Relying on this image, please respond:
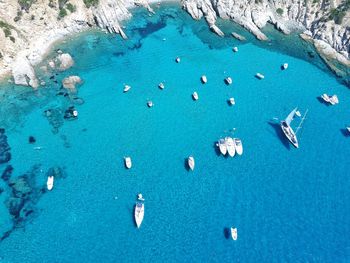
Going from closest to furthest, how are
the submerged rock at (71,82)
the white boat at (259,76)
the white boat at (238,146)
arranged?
the white boat at (238,146), the submerged rock at (71,82), the white boat at (259,76)

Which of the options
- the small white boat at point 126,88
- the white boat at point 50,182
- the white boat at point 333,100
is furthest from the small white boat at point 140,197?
the white boat at point 333,100

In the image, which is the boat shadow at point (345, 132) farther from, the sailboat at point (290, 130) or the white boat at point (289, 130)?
the white boat at point (289, 130)

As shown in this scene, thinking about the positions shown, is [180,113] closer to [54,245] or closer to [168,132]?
[168,132]

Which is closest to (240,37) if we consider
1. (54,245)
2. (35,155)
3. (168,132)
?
(168,132)

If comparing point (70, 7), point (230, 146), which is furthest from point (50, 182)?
point (70, 7)

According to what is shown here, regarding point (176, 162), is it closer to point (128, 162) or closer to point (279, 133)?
point (128, 162)

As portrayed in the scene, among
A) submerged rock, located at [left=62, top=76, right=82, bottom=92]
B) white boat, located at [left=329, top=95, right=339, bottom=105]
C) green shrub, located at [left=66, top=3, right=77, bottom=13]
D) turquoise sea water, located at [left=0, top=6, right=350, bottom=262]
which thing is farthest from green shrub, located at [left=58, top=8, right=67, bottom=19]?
white boat, located at [left=329, top=95, right=339, bottom=105]
